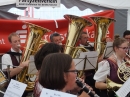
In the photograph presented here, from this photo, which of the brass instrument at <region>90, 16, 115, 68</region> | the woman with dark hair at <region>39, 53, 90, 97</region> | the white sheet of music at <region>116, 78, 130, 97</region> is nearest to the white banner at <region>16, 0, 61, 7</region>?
the brass instrument at <region>90, 16, 115, 68</region>

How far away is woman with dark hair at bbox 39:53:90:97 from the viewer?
1.62 meters

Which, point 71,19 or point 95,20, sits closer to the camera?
point 71,19

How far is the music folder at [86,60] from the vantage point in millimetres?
3477

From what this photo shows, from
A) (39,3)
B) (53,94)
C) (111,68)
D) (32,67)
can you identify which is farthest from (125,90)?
(39,3)

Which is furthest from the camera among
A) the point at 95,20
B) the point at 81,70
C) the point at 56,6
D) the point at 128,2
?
the point at 128,2

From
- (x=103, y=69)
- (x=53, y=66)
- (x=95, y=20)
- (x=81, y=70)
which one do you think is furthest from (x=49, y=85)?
(x=95, y=20)

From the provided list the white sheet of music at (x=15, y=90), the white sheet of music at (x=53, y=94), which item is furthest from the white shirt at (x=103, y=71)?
the white sheet of music at (x=53, y=94)

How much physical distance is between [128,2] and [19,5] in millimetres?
2337

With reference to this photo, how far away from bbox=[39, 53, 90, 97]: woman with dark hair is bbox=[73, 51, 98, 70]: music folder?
177cm

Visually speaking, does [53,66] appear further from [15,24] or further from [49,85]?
[15,24]

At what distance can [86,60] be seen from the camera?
3533 millimetres

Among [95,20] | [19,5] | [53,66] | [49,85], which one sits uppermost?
[19,5]

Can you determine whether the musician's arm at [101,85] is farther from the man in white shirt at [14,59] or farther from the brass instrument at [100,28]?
the brass instrument at [100,28]

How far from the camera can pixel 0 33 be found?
223 inches
